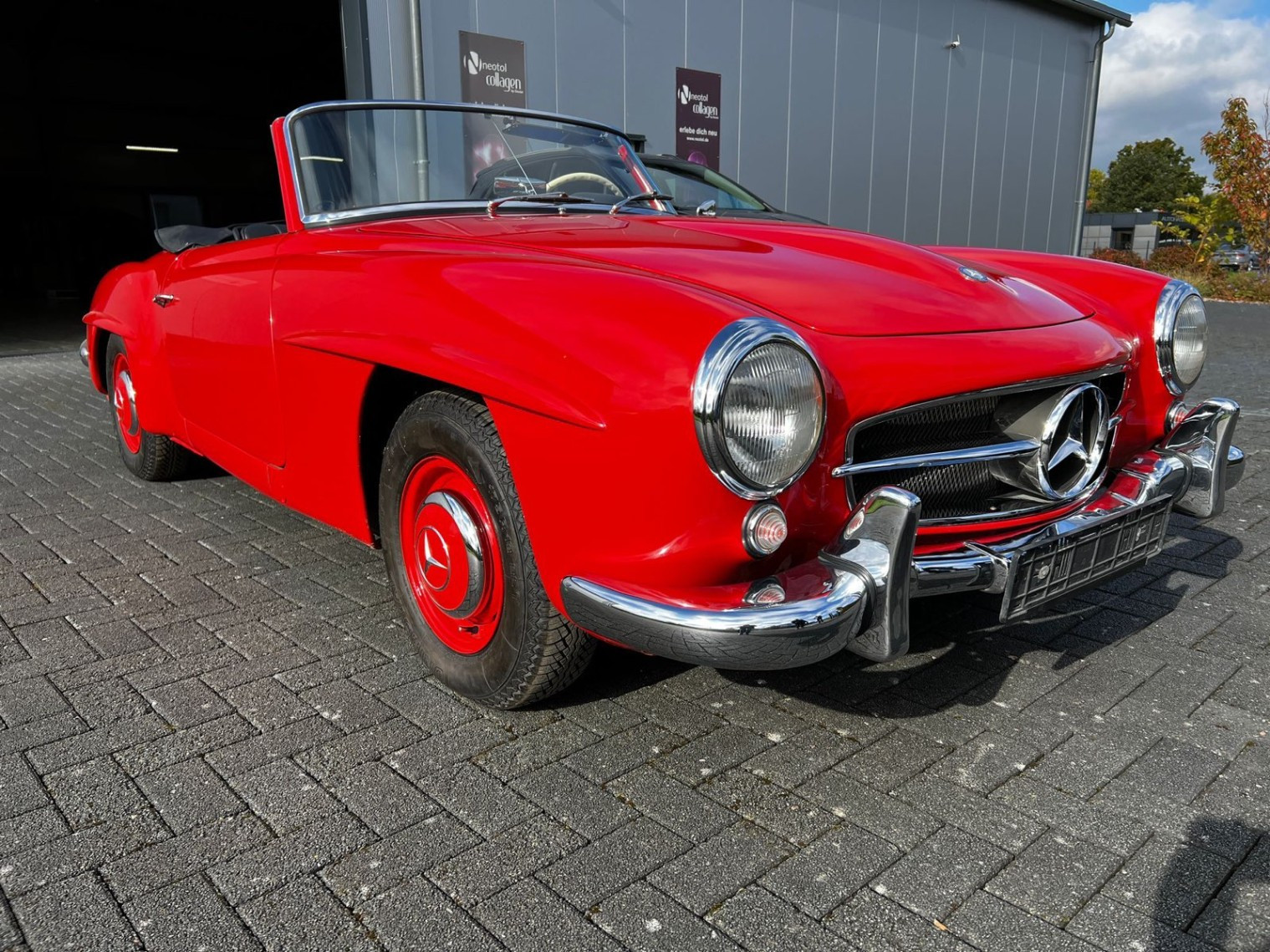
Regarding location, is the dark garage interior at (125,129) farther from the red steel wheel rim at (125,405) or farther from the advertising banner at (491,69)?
the red steel wheel rim at (125,405)

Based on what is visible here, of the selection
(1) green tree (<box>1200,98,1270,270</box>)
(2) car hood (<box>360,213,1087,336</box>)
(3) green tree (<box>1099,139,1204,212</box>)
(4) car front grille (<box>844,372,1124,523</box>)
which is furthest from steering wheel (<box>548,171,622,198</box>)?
(3) green tree (<box>1099,139,1204,212</box>)

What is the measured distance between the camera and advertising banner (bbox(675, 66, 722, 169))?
9406mm

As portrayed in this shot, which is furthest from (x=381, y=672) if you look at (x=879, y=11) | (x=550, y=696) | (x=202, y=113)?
(x=202, y=113)

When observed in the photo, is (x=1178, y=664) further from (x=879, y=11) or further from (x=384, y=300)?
(x=879, y=11)

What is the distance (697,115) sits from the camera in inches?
377

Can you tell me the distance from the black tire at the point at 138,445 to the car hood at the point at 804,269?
191cm

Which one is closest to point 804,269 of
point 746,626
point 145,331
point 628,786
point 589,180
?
point 746,626

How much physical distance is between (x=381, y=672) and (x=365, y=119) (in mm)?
1705

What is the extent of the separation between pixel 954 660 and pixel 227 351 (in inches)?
90.2

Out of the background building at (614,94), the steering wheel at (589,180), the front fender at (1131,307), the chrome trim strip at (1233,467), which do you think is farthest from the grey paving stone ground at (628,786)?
the background building at (614,94)

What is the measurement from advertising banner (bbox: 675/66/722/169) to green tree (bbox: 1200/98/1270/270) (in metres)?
16.5

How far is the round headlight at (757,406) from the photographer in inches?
68.6

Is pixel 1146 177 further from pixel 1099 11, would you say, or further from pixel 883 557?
pixel 883 557

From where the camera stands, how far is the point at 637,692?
242cm
